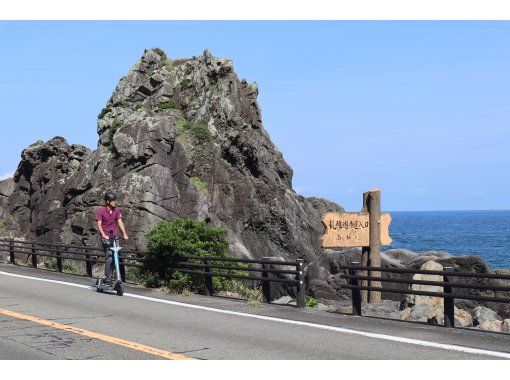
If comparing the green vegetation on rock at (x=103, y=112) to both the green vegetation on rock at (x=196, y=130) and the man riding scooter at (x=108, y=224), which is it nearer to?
the green vegetation on rock at (x=196, y=130)

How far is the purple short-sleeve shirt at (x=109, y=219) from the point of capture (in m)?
14.9

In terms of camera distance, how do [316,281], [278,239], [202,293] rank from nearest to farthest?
[202,293]
[316,281]
[278,239]

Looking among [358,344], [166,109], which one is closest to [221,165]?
[166,109]

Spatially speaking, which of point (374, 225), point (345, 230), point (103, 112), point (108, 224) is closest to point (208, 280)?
point (108, 224)

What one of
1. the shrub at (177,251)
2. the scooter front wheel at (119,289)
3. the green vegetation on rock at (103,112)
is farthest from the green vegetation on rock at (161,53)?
the scooter front wheel at (119,289)

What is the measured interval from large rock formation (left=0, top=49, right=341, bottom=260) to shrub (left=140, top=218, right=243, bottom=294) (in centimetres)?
2075

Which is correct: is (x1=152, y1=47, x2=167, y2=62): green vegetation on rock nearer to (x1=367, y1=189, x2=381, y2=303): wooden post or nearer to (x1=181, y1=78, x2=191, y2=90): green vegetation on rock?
(x1=181, y1=78, x2=191, y2=90): green vegetation on rock

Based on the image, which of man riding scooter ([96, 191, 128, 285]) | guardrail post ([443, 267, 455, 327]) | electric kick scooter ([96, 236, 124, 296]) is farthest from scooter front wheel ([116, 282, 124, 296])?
guardrail post ([443, 267, 455, 327])

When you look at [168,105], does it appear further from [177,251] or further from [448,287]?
[448,287]

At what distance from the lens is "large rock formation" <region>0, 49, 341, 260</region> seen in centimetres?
4219

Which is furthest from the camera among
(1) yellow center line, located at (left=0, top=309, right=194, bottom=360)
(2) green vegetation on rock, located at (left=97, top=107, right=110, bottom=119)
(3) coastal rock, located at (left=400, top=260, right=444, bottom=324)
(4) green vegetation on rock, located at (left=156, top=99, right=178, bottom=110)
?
(4) green vegetation on rock, located at (left=156, top=99, right=178, bottom=110)

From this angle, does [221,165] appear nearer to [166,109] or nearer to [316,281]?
[166,109]

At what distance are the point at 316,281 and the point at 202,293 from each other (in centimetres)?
1906

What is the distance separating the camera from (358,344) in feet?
30.7
